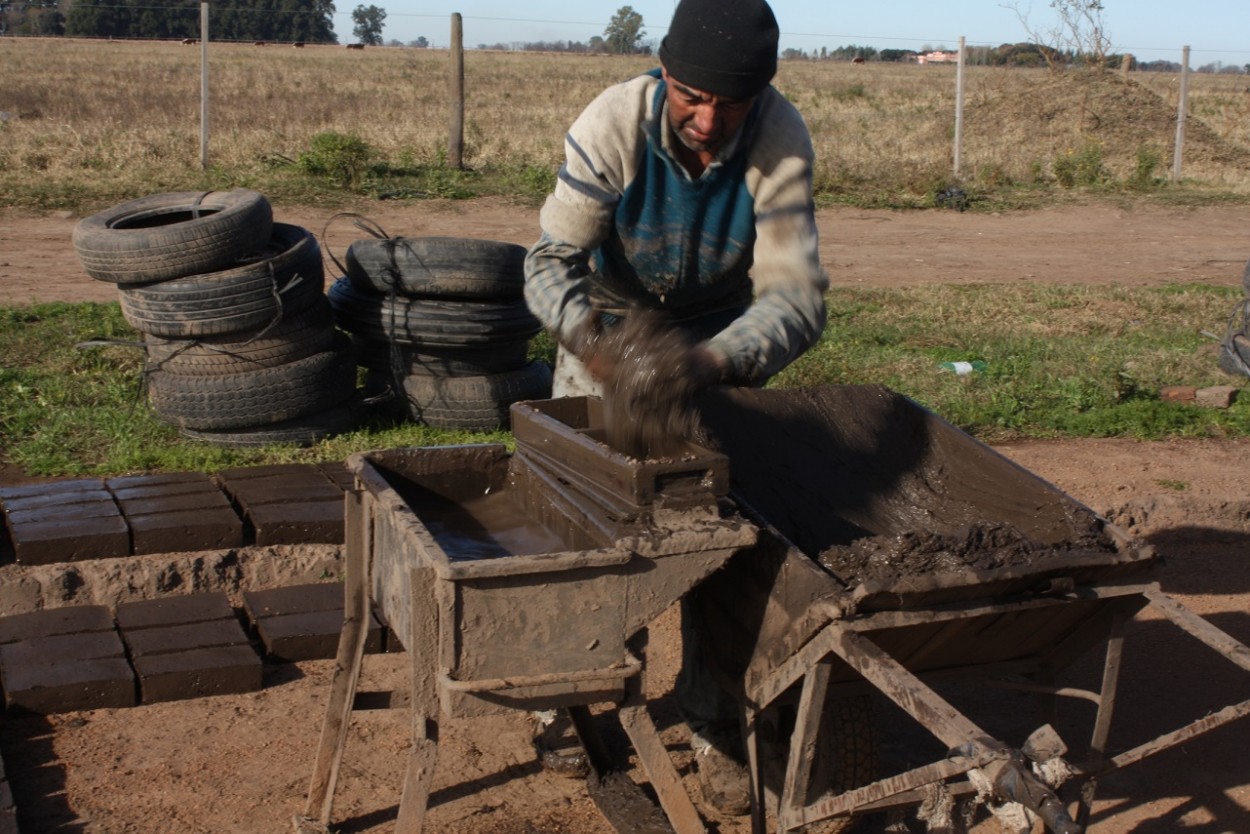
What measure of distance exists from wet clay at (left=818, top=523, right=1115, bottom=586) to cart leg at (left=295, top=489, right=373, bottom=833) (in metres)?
1.27

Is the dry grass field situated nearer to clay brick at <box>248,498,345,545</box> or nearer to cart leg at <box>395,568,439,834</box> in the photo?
clay brick at <box>248,498,345,545</box>

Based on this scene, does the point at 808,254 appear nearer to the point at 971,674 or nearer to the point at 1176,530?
the point at 971,674

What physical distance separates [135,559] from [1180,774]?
3810 mm

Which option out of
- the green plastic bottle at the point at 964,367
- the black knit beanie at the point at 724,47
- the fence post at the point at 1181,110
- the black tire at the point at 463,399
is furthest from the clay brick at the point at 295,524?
the fence post at the point at 1181,110

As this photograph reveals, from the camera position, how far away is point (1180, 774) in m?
4.20

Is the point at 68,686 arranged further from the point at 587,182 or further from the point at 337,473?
the point at 587,182

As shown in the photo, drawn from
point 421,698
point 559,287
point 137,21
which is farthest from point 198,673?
point 137,21

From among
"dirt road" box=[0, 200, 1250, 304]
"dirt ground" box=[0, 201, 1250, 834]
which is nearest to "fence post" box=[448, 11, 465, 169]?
"dirt road" box=[0, 200, 1250, 304]

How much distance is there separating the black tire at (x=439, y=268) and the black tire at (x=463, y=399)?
45 cm

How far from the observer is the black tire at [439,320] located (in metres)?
6.82

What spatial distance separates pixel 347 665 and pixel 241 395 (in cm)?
312

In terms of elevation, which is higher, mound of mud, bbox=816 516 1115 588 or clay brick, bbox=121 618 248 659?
mound of mud, bbox=816 516 1115 588

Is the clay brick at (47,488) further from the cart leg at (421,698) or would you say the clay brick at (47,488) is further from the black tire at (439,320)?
the cart leg at (421,698)

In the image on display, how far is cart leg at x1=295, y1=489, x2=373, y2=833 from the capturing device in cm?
358
